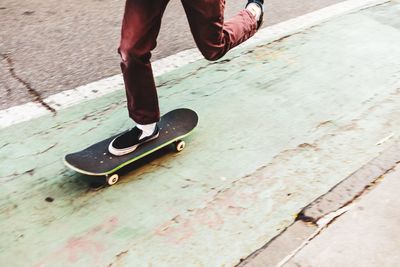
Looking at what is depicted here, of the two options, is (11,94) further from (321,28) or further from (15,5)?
(321,28)

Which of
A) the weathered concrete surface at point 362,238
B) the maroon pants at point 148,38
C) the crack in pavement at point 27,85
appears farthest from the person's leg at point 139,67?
the weathered concrete surface at point 362,238

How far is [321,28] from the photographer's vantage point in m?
4.86

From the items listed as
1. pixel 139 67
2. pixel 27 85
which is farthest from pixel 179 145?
pixel 27 85

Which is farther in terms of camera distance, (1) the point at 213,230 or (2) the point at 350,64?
(2) the point at 350,64

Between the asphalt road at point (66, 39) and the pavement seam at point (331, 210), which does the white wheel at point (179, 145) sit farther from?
the asphalt road at point (66, 39)

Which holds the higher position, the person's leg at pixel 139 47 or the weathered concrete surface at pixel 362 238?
the person's leg at pixel 139 47

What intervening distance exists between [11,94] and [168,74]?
4.17 feet

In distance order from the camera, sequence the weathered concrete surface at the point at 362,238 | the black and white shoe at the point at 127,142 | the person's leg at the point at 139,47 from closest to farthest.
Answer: the weathered concrete surface at the point at 362,238
the person's leg at the point at 139,47
the black and white shoe at the point at 127,142

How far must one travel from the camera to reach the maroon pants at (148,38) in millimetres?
2361

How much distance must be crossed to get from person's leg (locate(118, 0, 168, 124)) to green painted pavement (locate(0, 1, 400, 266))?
0.46 meters

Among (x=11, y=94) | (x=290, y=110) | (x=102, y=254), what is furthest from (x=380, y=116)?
(x=11, y=94)

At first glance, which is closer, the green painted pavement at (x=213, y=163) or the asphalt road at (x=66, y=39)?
the green painted pavement at (x=213, y=163)

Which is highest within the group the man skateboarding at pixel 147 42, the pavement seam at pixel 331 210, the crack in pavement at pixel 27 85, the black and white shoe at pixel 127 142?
the man skateboarding at pixel 147 42

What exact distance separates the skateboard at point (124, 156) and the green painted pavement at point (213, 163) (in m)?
0.12
